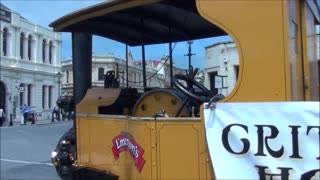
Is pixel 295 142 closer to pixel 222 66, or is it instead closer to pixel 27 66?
pixel 222 66

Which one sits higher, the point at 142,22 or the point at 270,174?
the point at 142,22

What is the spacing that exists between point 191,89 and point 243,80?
1.29 metres

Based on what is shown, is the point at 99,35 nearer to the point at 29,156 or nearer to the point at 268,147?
the point at 268,147

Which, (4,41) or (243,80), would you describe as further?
(4,41)

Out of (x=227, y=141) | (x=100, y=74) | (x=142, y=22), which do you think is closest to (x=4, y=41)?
(x=100, y=74)

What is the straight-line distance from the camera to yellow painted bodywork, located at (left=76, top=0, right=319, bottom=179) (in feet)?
8.55

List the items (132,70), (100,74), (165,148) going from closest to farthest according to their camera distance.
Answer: (165,148) < (132,70) < (100,74)

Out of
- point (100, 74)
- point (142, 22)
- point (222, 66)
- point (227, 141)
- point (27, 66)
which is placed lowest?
point (227, 141)

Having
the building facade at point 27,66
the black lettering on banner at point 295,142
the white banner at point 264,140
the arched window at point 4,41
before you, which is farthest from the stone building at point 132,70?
the arched window at point 4,41

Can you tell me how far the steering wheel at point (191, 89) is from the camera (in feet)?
11.9

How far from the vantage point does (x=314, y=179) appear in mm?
2510

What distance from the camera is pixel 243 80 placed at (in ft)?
8.86

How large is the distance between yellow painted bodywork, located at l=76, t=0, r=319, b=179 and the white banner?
9cm

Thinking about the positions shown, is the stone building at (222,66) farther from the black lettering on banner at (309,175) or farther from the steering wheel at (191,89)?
the black lettering on banner at (309,175)
